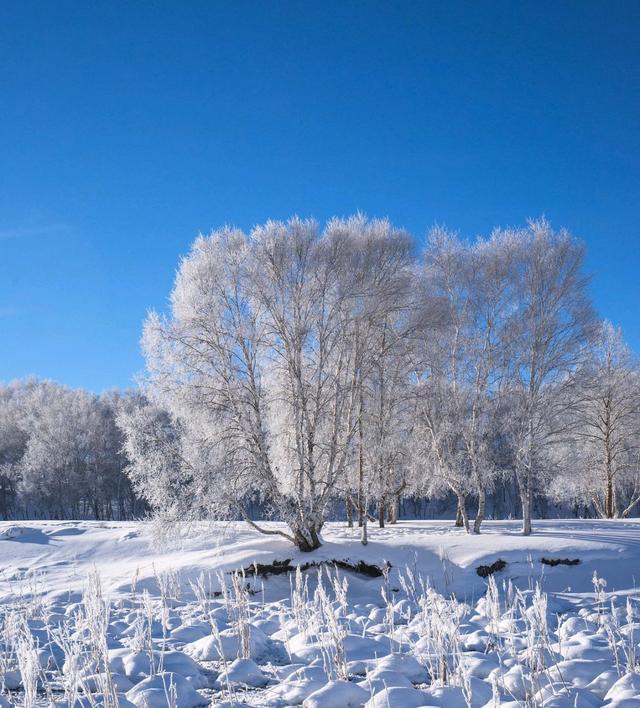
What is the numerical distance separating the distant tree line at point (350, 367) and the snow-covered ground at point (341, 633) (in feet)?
5.21

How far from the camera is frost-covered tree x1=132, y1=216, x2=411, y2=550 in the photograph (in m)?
12.9

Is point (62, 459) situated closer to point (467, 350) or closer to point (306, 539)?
point (306, 539)

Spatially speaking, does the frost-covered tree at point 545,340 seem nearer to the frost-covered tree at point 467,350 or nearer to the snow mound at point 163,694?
the frost-covered tree at point 467,350

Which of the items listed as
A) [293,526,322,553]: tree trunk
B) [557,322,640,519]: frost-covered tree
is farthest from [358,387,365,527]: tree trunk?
[557,322,640,519]: frost-covered tree

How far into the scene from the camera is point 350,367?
14.4 meters

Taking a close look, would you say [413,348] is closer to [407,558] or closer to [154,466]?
[407,558]

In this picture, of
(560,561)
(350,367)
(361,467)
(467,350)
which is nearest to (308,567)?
(361,467)

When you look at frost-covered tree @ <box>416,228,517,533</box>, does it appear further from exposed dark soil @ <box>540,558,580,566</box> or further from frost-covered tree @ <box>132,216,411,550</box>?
exposed dark soil @ <box>540,558,580,566</box>

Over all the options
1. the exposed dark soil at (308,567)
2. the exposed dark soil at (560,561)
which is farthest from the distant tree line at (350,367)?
the exposed dark soil at (560,561)

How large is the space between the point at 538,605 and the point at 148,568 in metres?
10.3

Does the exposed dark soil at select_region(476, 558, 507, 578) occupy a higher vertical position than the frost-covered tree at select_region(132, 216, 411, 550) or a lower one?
lower

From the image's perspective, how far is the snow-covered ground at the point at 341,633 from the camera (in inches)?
165

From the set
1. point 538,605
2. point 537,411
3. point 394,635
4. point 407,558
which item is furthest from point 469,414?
point 538,605

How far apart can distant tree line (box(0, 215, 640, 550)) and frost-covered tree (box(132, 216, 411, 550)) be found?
0.12 feet
